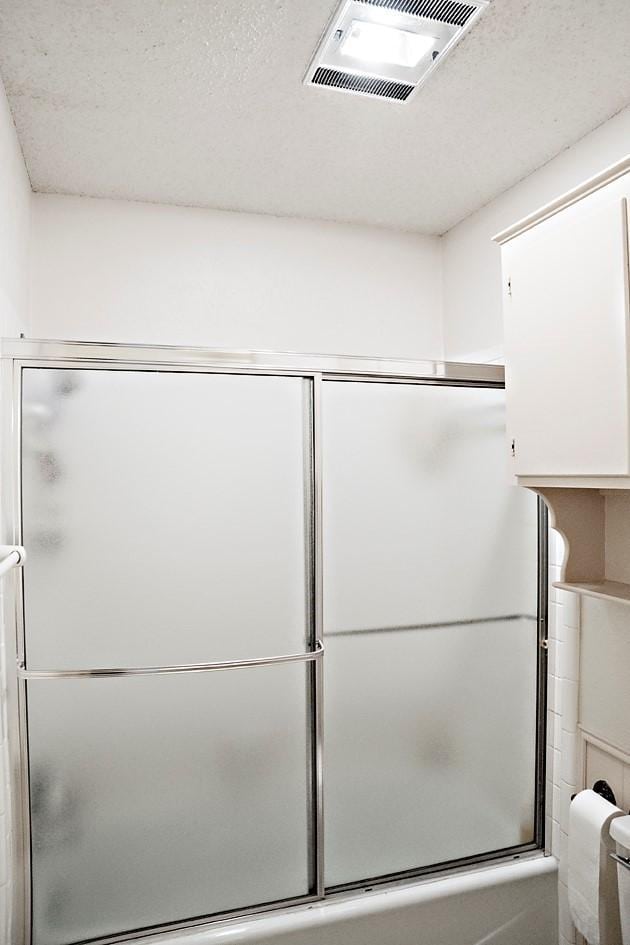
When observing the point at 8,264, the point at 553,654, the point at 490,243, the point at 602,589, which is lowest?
the point at 553,654

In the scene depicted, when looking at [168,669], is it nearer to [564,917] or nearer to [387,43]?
[564,917]

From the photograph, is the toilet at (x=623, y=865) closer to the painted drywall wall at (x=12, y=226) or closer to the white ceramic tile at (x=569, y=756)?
the white ceramic tile at (x=569, y=756)

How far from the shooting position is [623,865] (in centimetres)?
157

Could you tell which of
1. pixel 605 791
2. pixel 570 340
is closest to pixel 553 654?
pixel 605 791

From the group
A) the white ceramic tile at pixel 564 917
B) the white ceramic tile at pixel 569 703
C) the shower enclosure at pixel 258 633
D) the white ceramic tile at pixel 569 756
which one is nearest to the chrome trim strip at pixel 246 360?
the shower enclosure at pixel 258 633

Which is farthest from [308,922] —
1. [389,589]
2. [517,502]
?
[517,502]

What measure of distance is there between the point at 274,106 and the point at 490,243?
957 mm

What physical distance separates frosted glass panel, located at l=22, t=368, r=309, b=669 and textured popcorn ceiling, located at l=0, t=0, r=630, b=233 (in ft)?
2.31

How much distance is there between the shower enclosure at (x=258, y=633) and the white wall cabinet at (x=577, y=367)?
34cm

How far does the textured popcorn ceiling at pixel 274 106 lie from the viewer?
140cm

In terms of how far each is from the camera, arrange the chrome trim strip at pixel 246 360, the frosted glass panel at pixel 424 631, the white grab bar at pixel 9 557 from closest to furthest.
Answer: the white grab bar at pixel 9 557
the chrome trim strip at pixel 246 360
the frosted glass panel at pixel 424 631

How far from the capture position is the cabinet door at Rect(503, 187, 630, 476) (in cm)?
138

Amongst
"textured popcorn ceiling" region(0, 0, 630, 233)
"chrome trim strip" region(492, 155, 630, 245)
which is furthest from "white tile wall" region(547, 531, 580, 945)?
"textured popcorn ceiling" region(0, 0, 630, 233)

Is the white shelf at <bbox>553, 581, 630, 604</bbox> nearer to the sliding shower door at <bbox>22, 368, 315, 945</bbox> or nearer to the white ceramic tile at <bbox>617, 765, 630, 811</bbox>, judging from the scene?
the white ceramic tile at <bbox>617, 765, 630, 811</bbox>
